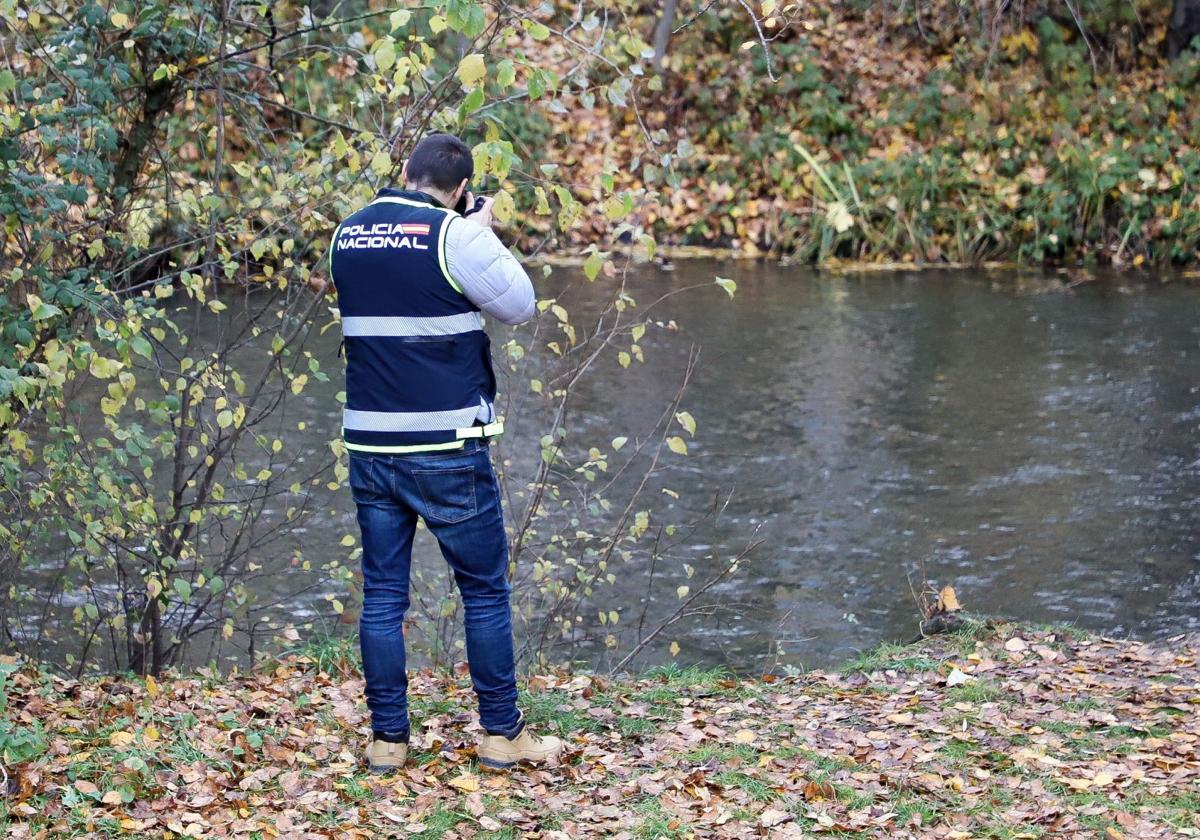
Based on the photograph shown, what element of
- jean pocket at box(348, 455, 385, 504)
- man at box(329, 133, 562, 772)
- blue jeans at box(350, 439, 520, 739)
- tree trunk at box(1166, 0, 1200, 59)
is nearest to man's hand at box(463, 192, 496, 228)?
man at box(329, 133, 562, 772)

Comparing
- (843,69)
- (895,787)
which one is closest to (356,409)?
(895,787)

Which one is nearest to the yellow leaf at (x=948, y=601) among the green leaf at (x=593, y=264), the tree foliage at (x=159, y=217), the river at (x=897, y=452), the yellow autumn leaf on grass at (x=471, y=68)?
the river at (x=897, y=452)

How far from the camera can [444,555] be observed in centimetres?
461

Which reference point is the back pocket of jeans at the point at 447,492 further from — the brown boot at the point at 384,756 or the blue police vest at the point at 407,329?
the brown boot at the point at 384,756

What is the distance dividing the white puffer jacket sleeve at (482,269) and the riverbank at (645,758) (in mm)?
1541

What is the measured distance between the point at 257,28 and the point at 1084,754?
14.3ft

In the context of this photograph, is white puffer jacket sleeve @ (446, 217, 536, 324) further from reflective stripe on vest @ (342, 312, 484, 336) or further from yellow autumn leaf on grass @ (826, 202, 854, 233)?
yellow autumn leaf on grass @ (826, 202, 854, 233)

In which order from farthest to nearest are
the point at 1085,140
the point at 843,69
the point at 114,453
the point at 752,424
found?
the point at 843,69, the point at 1085,140, the point at 752,424, the point at 114,453

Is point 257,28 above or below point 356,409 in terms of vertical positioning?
above

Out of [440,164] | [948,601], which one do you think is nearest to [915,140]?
[948,601]

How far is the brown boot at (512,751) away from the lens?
4.75 m

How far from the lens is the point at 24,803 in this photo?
4199mm

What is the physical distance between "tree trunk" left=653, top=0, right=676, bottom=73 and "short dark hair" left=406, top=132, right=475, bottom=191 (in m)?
15.2

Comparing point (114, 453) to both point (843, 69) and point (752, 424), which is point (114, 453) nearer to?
point (752, 424)
